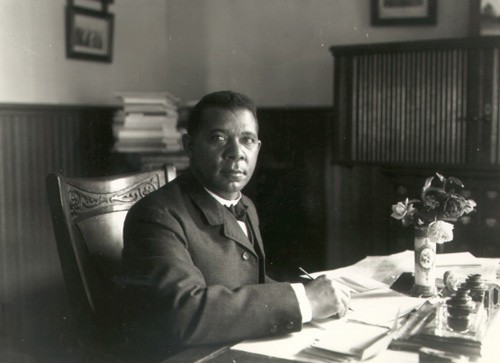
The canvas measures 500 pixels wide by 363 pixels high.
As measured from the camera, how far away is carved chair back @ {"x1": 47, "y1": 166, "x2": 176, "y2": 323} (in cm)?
193

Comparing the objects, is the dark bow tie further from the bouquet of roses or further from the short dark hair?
the bouquet of roses

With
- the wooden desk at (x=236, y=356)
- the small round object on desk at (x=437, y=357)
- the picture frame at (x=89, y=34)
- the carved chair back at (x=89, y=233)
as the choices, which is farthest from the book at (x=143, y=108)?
the small round object on desk at (x=437, y=357)

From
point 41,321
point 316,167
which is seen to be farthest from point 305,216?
A: point 41,321

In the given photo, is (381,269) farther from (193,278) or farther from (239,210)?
(193,278)

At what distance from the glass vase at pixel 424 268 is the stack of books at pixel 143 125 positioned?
6.63 ft

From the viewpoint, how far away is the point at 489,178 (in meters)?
3.34

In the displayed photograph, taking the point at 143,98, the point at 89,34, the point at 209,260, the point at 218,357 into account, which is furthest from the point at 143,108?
the point at 218,357

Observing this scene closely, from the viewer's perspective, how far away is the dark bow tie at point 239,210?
1.89m

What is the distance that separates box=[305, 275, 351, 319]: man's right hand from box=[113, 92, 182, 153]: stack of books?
2176 millimetres

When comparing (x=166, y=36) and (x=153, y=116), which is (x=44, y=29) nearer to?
(x=153, y=116)

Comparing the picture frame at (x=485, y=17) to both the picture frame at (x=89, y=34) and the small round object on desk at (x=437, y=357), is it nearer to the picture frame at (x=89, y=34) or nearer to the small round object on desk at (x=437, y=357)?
the picture frame at (x=89, y=34)

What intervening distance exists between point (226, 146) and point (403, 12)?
103 inches

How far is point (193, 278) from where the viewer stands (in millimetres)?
1560

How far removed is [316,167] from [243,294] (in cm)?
284
